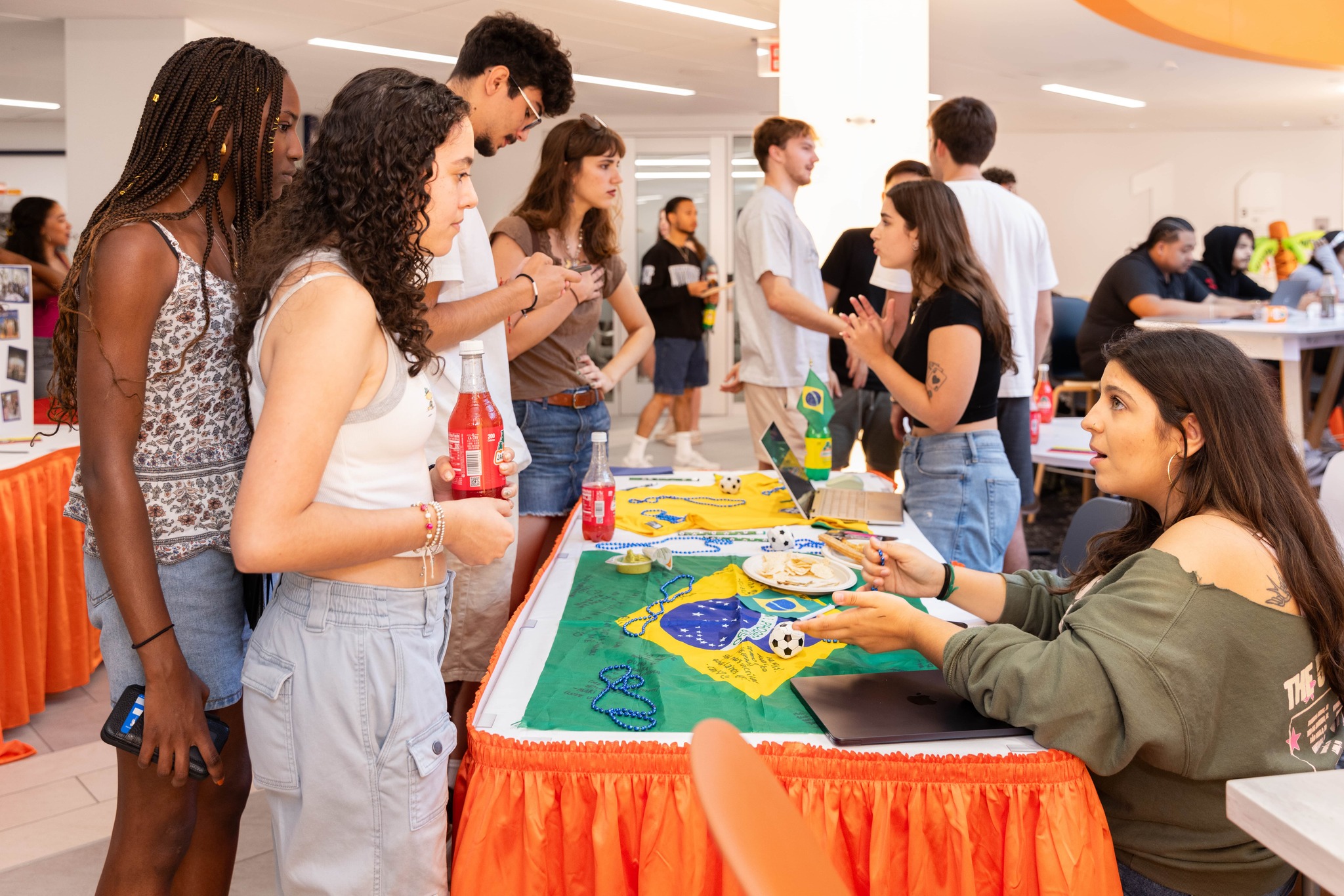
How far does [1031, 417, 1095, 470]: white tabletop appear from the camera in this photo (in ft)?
11.8

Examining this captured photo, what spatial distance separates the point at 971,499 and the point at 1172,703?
1.17 meters

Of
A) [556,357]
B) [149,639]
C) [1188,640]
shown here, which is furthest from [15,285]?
[1188,640]

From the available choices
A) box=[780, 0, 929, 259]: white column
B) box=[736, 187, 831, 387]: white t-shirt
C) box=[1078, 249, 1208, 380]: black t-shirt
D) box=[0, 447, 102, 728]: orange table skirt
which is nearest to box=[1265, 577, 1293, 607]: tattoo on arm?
box=[736, 187, 831, 387]: white t-shirt

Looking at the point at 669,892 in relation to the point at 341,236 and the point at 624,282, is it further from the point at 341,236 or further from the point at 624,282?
the point at 624,282

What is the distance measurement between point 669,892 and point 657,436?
666 cm

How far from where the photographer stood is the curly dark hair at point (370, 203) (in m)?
1.14

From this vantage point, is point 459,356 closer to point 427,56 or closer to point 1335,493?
point 1335,493

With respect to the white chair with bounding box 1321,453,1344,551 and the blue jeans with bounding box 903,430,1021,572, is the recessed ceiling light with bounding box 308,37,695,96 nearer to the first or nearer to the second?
the blue jeans with bounding box 903,430,1021,572

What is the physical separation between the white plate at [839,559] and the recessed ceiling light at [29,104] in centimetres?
979

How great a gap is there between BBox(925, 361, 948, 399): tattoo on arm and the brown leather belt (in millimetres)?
818

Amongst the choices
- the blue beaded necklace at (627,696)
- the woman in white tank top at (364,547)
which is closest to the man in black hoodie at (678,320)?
the blue beaded necklace at (627,696)

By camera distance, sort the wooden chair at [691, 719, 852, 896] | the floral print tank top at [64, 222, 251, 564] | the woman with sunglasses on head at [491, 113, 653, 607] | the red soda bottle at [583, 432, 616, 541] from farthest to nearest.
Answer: the woman with sunglasses on head at [491, 113, 653, 607] → the red soda bottle at [583, 432, 616, 541] → the floral print tank top at [64, 222, 251, 564] → the wooden chair at [691, 719, 852, 896]

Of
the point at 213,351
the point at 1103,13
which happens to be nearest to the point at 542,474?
the point at 213,351

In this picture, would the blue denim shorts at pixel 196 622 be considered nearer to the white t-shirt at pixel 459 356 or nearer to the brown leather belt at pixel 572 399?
the white t-shirt at pixel 459 356
